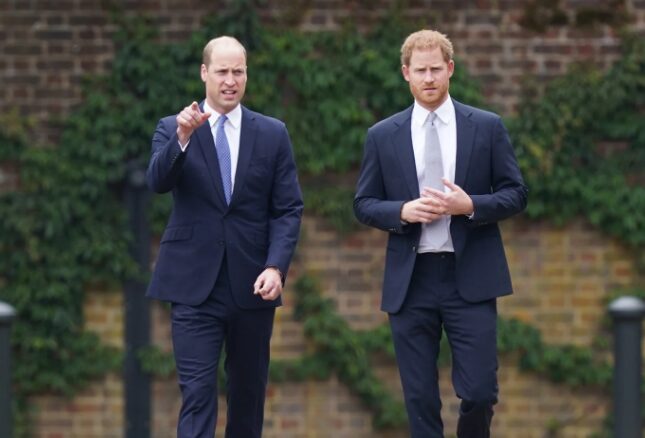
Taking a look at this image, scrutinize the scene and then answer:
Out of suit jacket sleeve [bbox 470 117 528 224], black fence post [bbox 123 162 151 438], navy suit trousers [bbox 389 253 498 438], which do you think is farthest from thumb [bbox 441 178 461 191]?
black fence post [bbox 123 162 151 438]

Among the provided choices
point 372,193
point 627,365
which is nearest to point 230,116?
point 372,193

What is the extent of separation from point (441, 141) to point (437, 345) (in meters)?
0.88

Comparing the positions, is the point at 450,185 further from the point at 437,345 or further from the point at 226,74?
the point at 226,74

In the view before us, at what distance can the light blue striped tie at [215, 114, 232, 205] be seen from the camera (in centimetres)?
660

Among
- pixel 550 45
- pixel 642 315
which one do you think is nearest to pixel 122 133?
pixel 550 45

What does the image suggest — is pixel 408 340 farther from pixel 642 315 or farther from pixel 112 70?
pixel 112 70

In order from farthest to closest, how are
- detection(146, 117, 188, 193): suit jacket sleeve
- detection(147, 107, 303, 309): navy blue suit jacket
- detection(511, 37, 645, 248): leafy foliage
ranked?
1. detection(511, 37, 645, 248): leafy foliage
2. detection(147, 107, 303, 309): navy blue suit jacket
3. detection(146, 117, 188, 193): suit jacket sleeve

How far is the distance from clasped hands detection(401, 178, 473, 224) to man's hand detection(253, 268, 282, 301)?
66 cm

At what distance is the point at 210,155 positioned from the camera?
21.6 ft

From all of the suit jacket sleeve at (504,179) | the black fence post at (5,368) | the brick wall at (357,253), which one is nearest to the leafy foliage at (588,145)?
the brick wall at (357,253)

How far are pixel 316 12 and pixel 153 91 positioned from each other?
110 cm

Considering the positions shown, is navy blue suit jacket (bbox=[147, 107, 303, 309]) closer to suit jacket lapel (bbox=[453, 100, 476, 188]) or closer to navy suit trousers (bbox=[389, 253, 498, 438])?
navy suit trousers (bbox=[389, 253, 498, 438])

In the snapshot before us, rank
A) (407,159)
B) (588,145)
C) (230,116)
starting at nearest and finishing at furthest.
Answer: (407,159), (230,116), (588,145)

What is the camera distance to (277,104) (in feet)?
30.0
